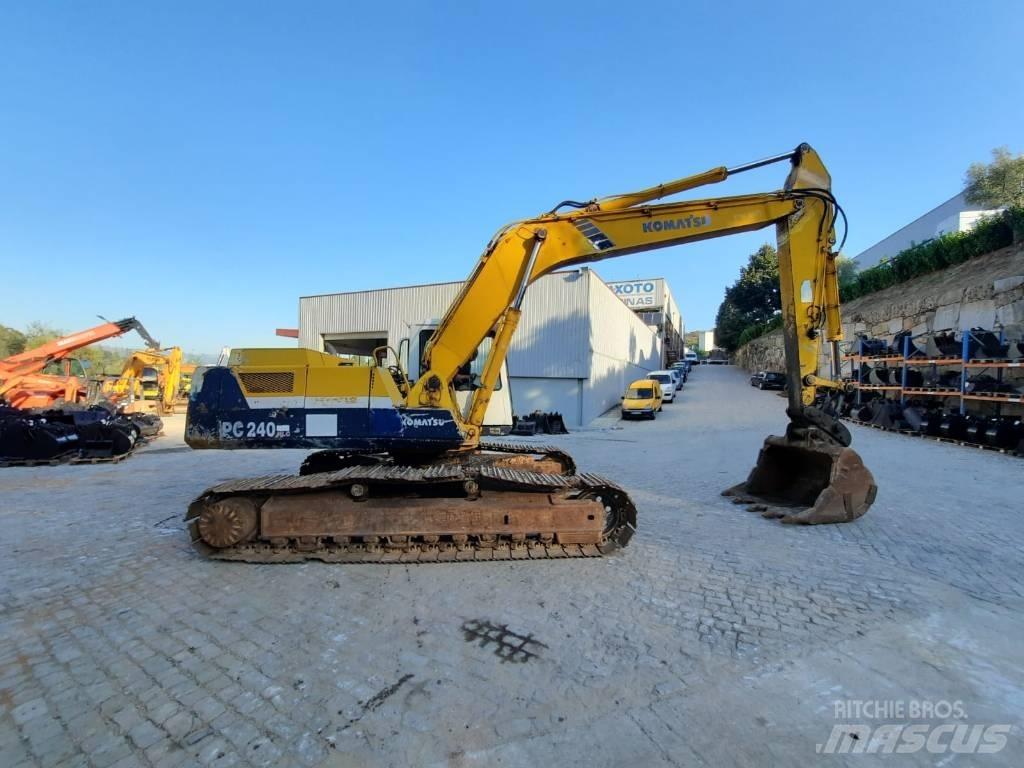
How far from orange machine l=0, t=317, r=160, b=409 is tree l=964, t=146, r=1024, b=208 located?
127 ft

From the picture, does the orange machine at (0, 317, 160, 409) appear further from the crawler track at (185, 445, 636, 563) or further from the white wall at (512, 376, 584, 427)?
the white wall at (512, 376, 584, 427)

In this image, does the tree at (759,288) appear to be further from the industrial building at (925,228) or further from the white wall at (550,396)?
the white wall at (550,396)

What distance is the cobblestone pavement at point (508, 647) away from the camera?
7.90ft

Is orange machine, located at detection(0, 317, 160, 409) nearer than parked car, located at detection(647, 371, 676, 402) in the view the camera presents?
Yes

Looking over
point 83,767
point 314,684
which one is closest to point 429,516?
point 314,684

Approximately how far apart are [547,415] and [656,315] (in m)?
40.4

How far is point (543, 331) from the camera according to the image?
2156cm

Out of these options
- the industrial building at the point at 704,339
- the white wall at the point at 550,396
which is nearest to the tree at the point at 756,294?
the white wall at the point at 550,396

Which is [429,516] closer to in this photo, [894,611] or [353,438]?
[353,438]

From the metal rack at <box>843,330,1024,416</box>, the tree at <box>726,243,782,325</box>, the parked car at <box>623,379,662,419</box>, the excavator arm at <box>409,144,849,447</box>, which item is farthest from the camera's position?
the tree at <box>726,243,782,325</box>

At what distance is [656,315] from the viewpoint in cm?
5459

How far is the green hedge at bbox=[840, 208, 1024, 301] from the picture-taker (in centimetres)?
1900

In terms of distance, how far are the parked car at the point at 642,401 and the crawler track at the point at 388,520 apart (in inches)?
660

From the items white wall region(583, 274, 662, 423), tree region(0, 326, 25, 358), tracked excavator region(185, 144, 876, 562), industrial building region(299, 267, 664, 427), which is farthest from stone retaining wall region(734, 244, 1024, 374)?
tree region(0, 326, 25, 358)
